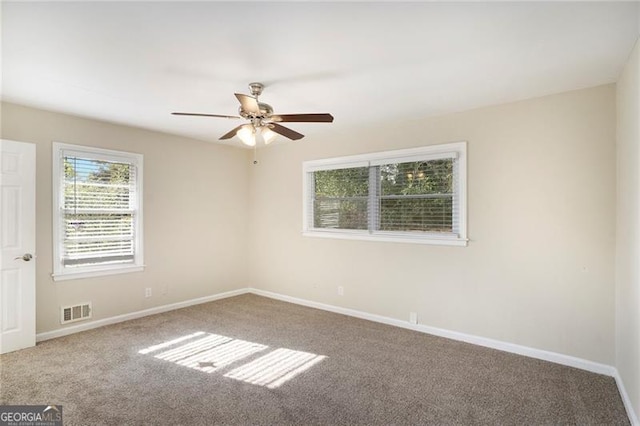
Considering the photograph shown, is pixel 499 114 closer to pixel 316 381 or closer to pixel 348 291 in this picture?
pixel 348 291

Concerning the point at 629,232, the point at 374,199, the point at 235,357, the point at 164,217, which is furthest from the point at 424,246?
the point at 164,217

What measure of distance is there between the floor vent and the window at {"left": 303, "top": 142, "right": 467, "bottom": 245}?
9.68 feet

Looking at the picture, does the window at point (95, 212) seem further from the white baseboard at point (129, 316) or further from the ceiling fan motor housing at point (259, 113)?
the ceiling fan motor housing at point (259, 113)

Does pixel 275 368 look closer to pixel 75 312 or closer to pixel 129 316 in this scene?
pixel 129 316

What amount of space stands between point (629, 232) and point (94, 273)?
529cm

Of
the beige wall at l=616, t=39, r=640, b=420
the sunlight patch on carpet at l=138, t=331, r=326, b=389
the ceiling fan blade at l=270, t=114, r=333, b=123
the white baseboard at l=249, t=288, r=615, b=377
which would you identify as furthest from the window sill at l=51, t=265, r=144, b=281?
the beige wall at l=616, t=39, r=640, b=420

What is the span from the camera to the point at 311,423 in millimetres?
2336

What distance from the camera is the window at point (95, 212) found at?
3.97 m

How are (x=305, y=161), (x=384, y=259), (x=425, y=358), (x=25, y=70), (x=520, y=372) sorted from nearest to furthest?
(x=25, y=70) < (x=520, y=372) < (x=425, y=358) < (x=384, y=259) < (x=305, y=161)

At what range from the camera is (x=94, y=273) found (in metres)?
4.24

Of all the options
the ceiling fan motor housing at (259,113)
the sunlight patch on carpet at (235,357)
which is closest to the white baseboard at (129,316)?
the sunlight patch on carpet at (235,357)

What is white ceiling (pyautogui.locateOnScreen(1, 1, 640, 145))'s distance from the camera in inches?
79.1

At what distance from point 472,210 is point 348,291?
6.46 ft

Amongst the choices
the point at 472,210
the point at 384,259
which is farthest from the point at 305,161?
the point at 472,210
